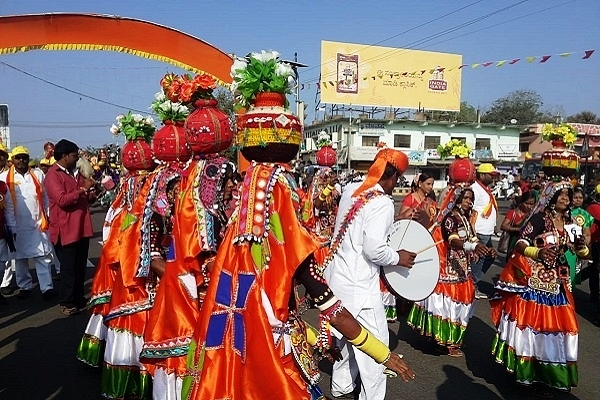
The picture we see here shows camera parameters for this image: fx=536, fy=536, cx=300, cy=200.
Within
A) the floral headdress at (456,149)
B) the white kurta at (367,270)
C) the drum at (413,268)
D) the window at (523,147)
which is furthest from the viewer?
the window at (523,147)

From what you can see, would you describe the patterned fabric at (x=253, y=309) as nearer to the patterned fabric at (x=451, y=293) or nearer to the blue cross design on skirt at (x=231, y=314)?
the blue cross design on skirt at (x=231, y=314)

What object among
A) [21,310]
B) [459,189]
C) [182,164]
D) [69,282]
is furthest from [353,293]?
[21,310]

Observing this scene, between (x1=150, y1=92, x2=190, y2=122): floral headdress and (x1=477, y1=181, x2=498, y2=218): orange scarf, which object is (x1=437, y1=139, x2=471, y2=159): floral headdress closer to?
(x1=477, y1=181, x2=498, y2=218): orange scarf

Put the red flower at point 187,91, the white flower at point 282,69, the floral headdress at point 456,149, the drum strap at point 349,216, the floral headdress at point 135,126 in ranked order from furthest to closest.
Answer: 1. the floral headdress at point 456,149
2. the floral headdress at point 135,126
3. the drum strap at point 349,216
4. the red flower at point 187,91
5. the white flower at point 282,69

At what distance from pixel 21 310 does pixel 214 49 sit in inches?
178

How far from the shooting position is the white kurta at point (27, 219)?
7973mm

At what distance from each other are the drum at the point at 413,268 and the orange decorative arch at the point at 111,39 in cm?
291

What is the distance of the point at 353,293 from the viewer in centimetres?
418

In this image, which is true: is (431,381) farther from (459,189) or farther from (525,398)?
(459,189)

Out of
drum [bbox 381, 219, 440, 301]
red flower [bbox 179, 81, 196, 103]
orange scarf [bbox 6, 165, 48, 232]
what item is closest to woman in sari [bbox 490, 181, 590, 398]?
drum [bbox 381, 219, 440, 301]

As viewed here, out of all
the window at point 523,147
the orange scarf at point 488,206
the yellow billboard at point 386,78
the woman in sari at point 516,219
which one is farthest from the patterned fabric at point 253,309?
the window at point 523,147

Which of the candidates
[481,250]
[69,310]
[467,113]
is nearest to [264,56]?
[481,250]

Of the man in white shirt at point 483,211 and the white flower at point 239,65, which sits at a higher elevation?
the white flower at point 239,65

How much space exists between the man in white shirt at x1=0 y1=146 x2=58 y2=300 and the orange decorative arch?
8.62 ft
